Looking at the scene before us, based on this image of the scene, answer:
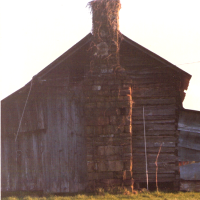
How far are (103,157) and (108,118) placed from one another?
1107mm

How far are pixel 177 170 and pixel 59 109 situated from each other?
13.8 ft

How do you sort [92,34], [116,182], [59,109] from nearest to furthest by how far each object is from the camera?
[116,182] < [92,34] < [59,109]

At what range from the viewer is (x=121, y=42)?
458 inches

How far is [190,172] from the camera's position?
36.6ft

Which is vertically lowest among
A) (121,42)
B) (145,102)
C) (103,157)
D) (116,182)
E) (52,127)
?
(116,182)

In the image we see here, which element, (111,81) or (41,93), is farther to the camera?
(41,93)

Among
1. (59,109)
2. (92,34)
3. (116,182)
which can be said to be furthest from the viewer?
(59,109)

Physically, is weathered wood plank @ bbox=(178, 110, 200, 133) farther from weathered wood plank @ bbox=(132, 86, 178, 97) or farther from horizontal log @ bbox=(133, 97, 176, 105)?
weathered wood plank @ bbox=(132, 86, 178, 97)

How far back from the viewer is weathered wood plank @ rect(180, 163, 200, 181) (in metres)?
11.1

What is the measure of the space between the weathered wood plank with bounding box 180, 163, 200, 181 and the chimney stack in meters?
3.83

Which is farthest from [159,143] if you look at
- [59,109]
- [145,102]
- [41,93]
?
[41,93]

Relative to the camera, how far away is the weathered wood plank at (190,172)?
36.4 ft

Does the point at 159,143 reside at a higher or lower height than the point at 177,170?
higher

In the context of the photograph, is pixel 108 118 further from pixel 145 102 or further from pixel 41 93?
pixel 41 93
